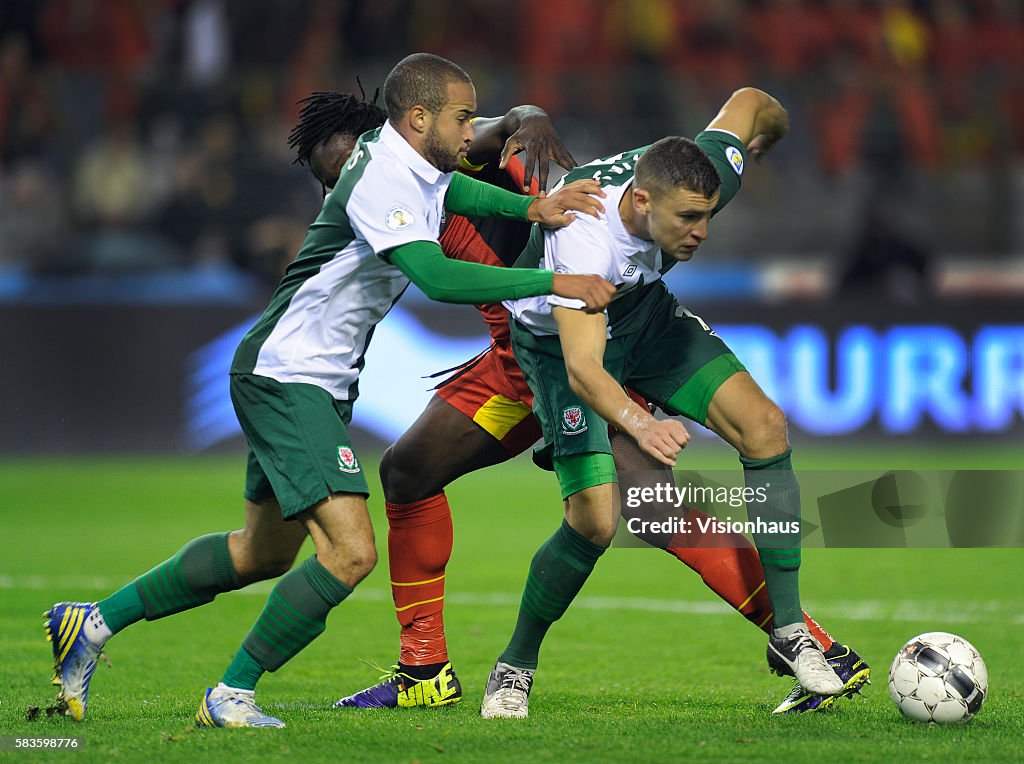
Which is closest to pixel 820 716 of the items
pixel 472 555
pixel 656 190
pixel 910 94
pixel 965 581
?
pixel 656 190

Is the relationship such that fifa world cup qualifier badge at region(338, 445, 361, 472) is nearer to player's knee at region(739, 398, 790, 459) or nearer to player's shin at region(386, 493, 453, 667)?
player's shin at region(386, 493, 453, 667)

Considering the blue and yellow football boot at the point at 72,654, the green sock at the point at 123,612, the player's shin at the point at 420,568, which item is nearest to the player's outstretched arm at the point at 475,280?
the player's shin at the point at 420,568

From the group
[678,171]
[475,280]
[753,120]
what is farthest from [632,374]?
[753,120]

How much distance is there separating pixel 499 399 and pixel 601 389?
3.39ft

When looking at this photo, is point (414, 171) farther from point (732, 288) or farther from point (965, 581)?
point (732, 288)

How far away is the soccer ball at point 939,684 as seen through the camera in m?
4.68

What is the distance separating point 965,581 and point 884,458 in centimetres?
416

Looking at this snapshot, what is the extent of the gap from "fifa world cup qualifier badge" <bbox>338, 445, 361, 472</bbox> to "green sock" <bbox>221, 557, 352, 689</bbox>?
305 millimetres

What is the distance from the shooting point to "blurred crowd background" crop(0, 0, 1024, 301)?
44.1 ft

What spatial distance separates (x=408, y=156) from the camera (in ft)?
15.8

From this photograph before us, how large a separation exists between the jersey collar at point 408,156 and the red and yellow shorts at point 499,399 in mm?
999

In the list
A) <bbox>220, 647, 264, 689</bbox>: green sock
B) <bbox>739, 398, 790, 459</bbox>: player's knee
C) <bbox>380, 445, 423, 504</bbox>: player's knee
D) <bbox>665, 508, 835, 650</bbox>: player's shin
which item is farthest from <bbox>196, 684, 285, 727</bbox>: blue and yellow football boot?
<bbox>739, 398, 790, 459</bbox>: player's knee

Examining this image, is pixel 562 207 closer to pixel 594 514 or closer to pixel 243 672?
pixel 594 514

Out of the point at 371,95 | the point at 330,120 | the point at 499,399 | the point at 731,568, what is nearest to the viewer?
the point at 731,568
